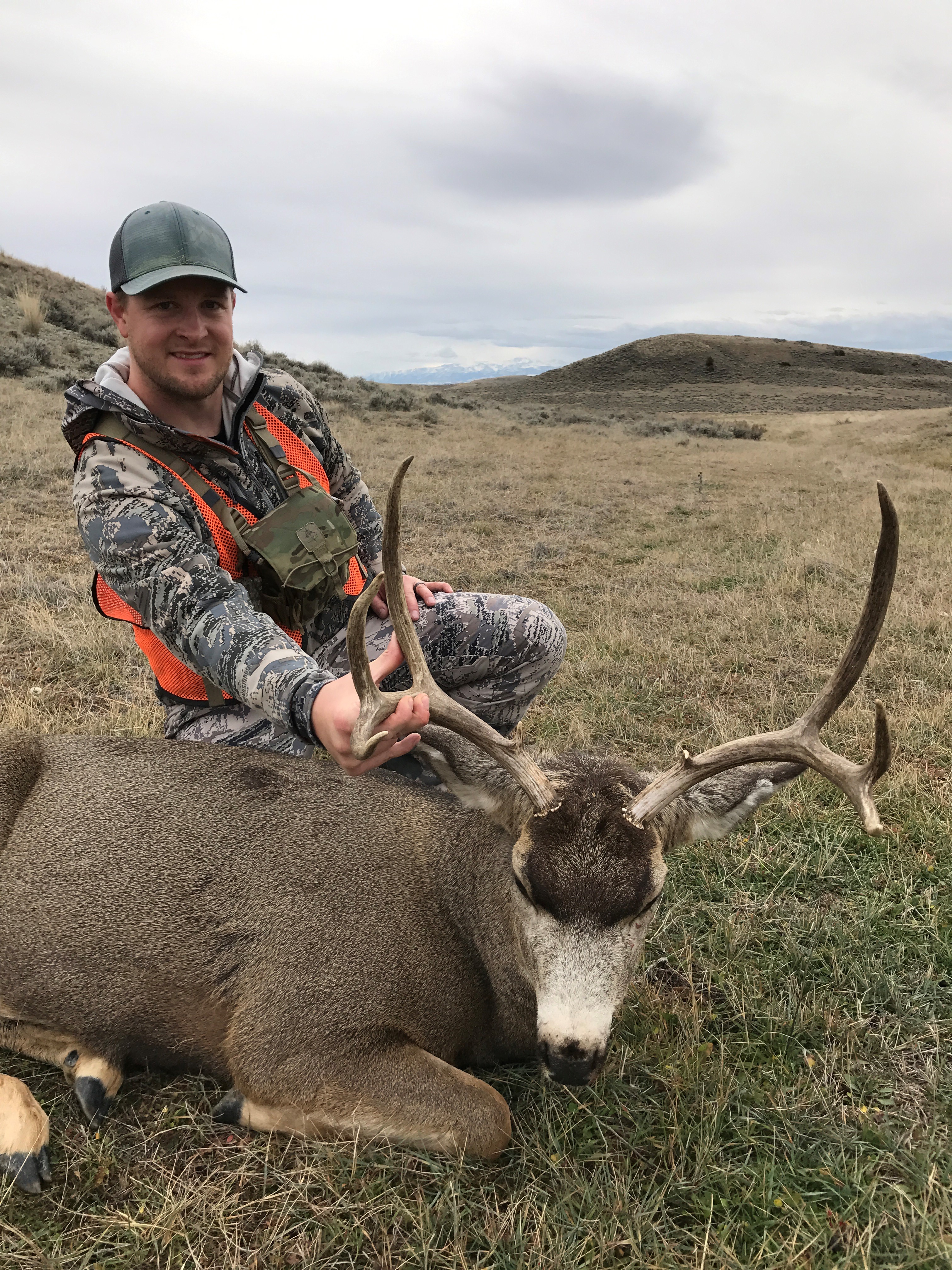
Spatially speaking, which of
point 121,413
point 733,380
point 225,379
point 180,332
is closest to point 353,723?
point 121,413

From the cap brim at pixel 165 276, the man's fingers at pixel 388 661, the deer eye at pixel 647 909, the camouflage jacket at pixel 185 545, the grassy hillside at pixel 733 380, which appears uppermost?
the grassy hillside at pixel 733 380

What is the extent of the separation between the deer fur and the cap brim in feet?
6.85

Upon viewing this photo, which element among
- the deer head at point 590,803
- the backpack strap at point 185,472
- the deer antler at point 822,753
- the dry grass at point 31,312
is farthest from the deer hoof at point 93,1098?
the dry grass at point 31,312

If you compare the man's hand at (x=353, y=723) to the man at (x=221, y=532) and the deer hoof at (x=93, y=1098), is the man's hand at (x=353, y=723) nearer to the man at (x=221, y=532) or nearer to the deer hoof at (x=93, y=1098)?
the man at (x=221, y=532)

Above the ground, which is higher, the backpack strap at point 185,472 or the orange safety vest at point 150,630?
the backpack strap at point 185,472

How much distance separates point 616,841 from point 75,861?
217 cm

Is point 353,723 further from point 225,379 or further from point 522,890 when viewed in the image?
point 225,379

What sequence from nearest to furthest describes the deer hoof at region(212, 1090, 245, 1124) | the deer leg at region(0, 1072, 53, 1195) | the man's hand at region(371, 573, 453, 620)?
the deer leg at region(0, 1072, 53, 1195) → the deer hoof at region(212, 1090, 245, 1124) → the man's hand at region(371, 573, 453, 620)

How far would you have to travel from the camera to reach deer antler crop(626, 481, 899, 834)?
2502 mm

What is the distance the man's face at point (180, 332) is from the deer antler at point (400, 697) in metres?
1.66

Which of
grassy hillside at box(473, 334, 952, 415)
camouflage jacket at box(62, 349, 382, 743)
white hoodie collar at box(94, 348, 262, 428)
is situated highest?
grassy hillside at box(473, 334, 952, 415)

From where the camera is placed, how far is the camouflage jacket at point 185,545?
321 cm

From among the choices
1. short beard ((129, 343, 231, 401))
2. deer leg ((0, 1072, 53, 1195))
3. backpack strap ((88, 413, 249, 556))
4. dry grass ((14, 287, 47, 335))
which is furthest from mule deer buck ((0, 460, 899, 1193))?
dry grass ((14, 287, 47, 335))

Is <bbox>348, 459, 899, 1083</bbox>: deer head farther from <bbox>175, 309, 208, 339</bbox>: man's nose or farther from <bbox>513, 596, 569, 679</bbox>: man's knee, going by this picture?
<bbox>513, 596, 569, 679</bbox>: man's knee
